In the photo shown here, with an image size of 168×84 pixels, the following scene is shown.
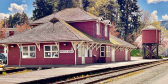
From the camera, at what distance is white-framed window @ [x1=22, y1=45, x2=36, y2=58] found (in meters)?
24.9

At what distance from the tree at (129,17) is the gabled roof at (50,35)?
151 ft

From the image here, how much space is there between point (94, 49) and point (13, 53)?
9348 millimetres

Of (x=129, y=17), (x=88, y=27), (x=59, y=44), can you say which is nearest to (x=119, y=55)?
(x=88, y=27)

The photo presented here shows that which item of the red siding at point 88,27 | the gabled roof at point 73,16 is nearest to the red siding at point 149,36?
the gabled roof at point 73,16

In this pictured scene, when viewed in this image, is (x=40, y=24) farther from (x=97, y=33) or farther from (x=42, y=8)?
(x=42, y=8)

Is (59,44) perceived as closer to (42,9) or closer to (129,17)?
(42,9)

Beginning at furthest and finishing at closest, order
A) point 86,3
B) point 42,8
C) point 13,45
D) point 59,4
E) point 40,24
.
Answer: point 86,3 < point 59,4 < point 42,8 < point 40,24 < point 13,45

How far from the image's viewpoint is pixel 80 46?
79.2ft

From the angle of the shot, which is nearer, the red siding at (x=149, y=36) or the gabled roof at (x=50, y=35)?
the gabled roof at (x=50, y=35)

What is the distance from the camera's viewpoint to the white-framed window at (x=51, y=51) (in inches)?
940

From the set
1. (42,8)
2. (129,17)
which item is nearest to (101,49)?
(42,8)

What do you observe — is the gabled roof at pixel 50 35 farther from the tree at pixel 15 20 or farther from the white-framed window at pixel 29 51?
the tree at pixel 15 20

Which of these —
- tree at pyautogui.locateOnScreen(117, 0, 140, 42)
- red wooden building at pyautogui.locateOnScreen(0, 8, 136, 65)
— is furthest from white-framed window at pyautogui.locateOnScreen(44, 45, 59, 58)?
tree at pyautogui.locateOnScreen(117, 0, 140, 42)

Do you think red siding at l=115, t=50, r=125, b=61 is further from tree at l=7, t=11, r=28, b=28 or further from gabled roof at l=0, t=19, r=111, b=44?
tree at l=7, t=11, r=28, b=28
